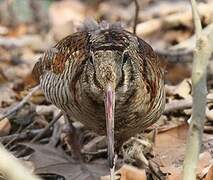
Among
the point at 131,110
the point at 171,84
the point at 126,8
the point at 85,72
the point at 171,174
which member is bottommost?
the point at 126,8

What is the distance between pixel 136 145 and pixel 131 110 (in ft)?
2.66

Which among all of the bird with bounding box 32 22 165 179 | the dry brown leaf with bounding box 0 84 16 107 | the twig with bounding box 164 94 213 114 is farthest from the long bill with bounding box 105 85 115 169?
the dry brown leaf with bounding box 0 84 16 107

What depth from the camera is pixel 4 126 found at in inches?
181

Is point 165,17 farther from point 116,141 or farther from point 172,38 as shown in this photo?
point 116,141

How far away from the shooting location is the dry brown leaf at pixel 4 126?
15.1 feet

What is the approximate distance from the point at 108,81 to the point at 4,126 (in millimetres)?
1834

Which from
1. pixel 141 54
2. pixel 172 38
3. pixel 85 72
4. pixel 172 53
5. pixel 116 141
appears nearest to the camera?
pixel 85 72

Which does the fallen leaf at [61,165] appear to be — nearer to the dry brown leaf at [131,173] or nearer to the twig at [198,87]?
the dry brown leaf at [131,173]

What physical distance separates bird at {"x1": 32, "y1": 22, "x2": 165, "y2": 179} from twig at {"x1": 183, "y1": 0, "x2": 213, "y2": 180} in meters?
0.41

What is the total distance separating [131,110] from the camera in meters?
3.34

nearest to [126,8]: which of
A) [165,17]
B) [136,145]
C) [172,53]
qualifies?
[165,17]

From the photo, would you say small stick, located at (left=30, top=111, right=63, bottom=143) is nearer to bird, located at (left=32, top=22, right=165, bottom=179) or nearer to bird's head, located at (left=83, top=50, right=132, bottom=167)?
bird, located at (left=32, top=22, right=165, bottom=179)

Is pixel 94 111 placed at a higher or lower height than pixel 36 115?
higher

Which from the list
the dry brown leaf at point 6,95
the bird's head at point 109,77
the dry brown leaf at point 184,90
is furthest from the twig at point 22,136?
the bird's head at point 109,77
